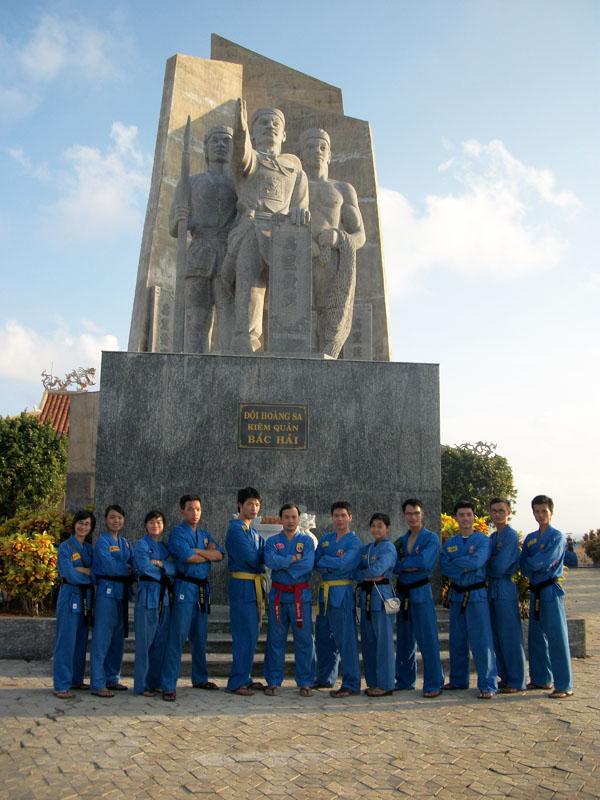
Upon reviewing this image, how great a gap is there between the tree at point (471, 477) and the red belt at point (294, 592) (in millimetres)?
17897

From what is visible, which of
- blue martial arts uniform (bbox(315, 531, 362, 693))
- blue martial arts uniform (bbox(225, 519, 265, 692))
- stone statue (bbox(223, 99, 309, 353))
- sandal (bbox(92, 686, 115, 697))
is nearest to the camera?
A: sandal (bbox(92, 686, 115, 697))

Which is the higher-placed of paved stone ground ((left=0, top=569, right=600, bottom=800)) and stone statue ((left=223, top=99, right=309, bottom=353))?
stone statue ((left=223, top=99, right=309, bottom=353))

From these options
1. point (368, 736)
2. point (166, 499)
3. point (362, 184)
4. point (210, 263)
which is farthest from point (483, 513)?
point (368, 736)

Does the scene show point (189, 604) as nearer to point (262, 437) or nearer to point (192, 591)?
point (192, 591)

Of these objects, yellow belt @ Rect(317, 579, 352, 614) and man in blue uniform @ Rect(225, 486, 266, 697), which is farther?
yellow belt @ Rect(317, 579, 352, 614)

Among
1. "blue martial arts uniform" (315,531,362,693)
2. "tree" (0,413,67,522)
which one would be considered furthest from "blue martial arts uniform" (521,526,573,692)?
"tree" (0,413,67,522)

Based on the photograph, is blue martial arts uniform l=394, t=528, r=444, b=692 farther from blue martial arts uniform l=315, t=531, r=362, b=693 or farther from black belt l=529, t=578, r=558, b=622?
black belt l=529, t=578, r=558, b=622

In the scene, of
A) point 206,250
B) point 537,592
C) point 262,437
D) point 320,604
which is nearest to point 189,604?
point 320,604

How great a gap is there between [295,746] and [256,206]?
684 cm

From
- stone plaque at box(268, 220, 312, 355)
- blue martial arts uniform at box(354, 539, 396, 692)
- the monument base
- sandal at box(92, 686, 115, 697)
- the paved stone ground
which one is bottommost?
the paved stone ground

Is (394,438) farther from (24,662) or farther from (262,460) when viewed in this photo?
(24,662)

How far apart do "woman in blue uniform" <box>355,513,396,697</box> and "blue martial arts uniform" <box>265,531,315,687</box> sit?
1.41 ft

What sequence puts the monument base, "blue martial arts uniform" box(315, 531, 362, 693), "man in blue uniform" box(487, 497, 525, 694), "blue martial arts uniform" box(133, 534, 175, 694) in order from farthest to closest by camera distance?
the monument base < "man in blue uniform" box(487, 497, 525, 694) < "blue martial arts uniform" box(315, 531, 362, 693) < "blue martial arts uniform" box(133, 534, 175, 694)

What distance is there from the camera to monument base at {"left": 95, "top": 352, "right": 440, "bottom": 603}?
7664 millimetres
